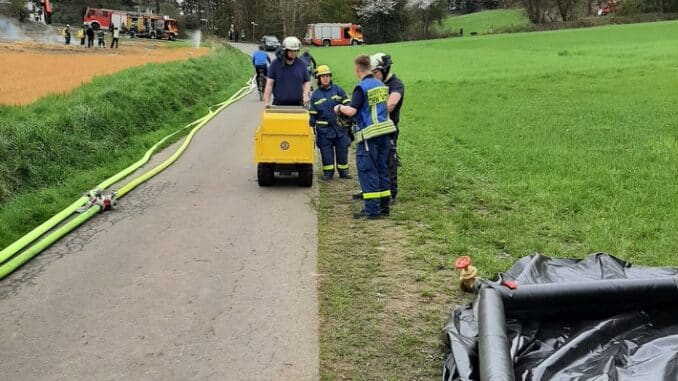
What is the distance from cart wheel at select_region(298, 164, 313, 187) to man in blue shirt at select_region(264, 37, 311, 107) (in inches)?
47.2

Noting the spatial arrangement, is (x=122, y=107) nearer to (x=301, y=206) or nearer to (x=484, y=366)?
(x=301, y=206)

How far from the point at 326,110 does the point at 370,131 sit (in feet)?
7.25

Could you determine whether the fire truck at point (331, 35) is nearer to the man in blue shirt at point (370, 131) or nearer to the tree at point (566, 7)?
the tree at point (566, 7)

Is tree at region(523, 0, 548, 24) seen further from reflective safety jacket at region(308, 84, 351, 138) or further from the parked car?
reflective safety jacket at region(308, 84, 351, 138)

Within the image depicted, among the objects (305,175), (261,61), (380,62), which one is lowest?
(305,175)

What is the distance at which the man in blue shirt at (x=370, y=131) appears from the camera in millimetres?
7824

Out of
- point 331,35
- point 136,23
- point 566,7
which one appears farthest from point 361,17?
point 136,23

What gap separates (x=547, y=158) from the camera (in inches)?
411

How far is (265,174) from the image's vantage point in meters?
9.66

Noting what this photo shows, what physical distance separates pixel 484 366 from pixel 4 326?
3.58 meters

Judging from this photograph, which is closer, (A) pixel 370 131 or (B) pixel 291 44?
(A) pixel 370 131

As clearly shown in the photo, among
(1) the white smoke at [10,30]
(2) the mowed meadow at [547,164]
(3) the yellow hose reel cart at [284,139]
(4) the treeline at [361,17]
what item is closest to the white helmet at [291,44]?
(3) the yellow hose reel cart at [284,139]

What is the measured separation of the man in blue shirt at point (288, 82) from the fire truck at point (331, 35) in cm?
6437

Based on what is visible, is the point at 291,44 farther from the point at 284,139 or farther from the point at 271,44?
the point at 271,44
